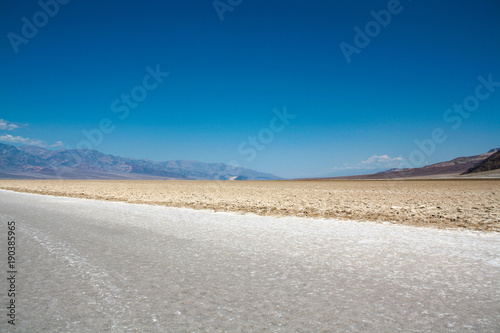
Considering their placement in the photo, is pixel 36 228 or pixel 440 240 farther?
pixel 36 228

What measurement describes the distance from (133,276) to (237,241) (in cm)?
340

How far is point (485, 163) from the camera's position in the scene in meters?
131

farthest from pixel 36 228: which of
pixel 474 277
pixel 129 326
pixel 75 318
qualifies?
pixel 474 277

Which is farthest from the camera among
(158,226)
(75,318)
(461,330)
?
(158,226)

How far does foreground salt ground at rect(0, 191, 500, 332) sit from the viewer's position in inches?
132

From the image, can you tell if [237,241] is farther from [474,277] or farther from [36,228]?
[36,228]

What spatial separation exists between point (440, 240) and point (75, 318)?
28.2ft

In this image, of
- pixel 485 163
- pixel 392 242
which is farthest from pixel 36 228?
pixel 485 163

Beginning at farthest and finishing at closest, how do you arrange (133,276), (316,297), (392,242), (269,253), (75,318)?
(392,242) → (269,253) → (133,276) → (316,297) → (75,318)

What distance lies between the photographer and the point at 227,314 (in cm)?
350

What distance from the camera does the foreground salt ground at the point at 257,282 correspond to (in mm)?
3344

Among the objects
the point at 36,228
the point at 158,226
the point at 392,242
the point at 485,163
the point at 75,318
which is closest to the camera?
the point at 75,318

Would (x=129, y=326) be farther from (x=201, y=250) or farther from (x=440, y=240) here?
(x=440, y=240)

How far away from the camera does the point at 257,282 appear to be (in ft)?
15.1
